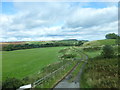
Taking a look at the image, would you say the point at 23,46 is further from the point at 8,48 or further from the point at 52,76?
the point at 52,76

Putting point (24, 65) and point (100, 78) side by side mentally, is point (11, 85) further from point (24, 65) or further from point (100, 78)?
point (24, 65)

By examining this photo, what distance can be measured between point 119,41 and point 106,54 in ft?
21.4

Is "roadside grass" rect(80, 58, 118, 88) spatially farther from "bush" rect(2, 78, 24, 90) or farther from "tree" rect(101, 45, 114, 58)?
"tree" rect(101, 45, 114, 58)

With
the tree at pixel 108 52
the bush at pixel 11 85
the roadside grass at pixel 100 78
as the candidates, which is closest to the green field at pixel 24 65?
the bush at pixel 11 85

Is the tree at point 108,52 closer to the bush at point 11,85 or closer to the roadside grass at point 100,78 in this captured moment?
the roadside grass at point 100,78

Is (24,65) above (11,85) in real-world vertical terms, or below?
below

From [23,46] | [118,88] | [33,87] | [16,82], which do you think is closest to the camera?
[118,88]

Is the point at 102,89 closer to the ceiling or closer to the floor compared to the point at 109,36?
closer to the floor

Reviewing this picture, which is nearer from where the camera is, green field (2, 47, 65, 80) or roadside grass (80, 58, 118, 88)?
roadside grass (80, 58, 118, 88)

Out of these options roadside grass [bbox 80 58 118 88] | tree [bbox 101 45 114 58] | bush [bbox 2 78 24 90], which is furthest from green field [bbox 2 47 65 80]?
tree [bbox 101 45 114 58]

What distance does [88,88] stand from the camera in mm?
12688

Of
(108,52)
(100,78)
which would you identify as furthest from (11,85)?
(108,52)

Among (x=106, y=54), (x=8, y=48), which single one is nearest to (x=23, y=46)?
(x=8, y=48)

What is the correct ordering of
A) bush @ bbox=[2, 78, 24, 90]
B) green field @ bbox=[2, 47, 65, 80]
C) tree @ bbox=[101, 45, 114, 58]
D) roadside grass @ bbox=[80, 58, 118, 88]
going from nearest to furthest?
roadside grass @ bbox=[80, 58, 118, 88], bush @ bbox=[2, 78, 24, 90], green field @ bbox=[2, 47, 65, 80], tree @ bbox=[101, 45, 114, 58]
